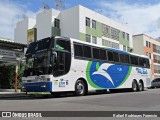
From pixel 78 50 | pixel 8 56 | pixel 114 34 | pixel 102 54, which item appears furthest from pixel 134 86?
pixel 114 34

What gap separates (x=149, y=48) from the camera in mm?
73625

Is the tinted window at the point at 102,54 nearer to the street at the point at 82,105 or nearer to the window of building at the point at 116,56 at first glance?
the window of building at the point at 116,56

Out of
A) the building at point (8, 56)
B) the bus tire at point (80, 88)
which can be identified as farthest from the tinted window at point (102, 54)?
the building at point (8, 56)

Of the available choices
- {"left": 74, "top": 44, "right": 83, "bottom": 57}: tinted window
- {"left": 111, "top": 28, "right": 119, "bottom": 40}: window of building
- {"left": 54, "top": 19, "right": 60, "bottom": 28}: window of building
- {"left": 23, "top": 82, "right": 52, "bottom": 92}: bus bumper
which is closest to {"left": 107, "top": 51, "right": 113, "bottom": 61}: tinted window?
{"left": 74, "top": 44, "right": 83, "bottom": 57}: tinted window

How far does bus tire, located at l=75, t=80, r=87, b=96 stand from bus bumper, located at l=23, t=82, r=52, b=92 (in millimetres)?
2532

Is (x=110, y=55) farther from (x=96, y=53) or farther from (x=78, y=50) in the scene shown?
(x=78, y=50)

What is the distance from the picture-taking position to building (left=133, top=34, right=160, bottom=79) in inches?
2785

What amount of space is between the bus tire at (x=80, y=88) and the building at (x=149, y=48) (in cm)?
5407

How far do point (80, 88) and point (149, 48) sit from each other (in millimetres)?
58982

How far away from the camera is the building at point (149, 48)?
7075cm

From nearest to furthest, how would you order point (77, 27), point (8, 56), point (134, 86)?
point (8, 56)
point (134, 86)
point (77, 27)

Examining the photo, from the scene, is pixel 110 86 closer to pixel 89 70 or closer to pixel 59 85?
pixel 89 70

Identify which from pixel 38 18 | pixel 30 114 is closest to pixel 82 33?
pixel 38 18

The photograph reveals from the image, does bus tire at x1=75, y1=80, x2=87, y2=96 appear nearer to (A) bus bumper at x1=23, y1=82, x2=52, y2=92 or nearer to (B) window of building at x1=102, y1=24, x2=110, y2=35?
(A) bus bumper at x1=23, y1=82, x2=52, y2=92
